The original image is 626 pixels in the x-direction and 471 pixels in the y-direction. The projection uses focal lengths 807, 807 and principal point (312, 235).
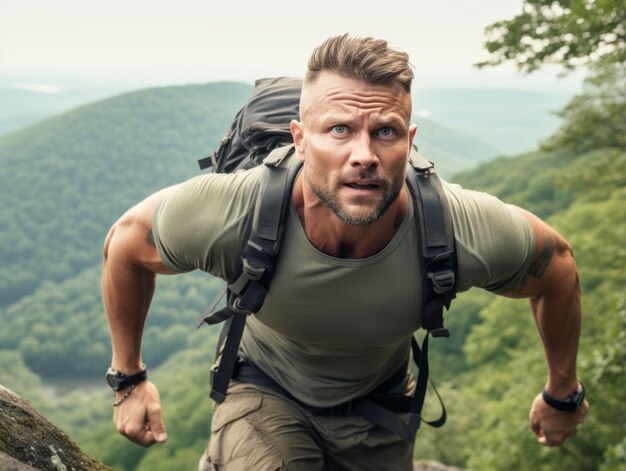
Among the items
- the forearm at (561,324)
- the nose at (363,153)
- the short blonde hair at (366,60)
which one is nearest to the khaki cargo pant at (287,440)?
the forearm at (561,324)

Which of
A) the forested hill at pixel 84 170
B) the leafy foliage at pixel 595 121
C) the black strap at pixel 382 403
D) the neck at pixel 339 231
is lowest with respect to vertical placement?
the forested hill at pixel 84 170

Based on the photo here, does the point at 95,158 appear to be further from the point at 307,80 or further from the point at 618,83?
the point at 307,80

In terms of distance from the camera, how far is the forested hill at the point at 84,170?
434 ft

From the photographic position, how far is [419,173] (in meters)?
3.88

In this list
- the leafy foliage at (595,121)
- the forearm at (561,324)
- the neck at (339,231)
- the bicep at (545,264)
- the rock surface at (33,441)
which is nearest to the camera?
the rock surface at (33,441)

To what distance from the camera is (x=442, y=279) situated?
11.7ft

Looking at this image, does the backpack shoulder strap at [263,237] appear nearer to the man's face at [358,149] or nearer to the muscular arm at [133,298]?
the man's face at [358,149]

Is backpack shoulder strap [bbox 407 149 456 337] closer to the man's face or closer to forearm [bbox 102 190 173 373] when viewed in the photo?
the man's face

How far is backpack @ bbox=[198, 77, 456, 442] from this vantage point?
3590mm

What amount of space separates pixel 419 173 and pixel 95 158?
483ft

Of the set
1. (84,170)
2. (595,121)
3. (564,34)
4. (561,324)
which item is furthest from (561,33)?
(84,170)

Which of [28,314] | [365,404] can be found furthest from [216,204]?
[28,314]

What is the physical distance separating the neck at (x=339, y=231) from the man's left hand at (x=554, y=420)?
1738 mm

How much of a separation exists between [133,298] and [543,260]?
7.14ft
